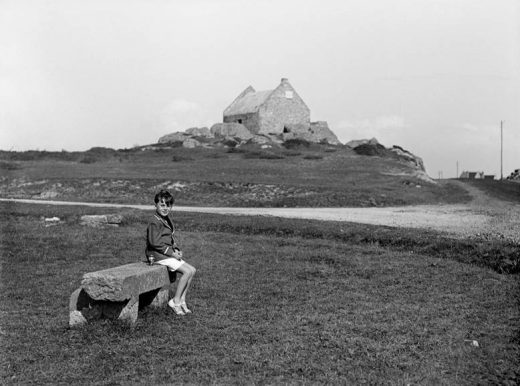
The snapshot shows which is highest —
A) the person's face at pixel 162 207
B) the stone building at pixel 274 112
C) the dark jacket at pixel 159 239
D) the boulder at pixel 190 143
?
the stone building at pixel 274 112

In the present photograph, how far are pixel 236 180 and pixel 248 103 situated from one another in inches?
1619

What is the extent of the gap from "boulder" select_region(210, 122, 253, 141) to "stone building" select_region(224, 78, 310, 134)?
7.50ft

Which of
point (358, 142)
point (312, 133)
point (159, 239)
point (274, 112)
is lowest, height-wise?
point (159, 239)

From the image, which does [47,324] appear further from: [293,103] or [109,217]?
[293,103]

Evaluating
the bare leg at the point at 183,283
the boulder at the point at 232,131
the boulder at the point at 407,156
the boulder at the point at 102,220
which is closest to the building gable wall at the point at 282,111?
the boulder at the point at 232,131

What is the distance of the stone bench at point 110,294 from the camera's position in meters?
9.02

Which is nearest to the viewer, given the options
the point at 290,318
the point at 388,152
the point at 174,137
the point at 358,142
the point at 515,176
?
the point at 290,318

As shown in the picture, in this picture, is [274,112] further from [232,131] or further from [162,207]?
[162,207]

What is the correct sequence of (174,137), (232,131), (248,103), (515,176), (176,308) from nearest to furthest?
(176,308)
(515,176)
(174,137)
(232,131)
(248,103)

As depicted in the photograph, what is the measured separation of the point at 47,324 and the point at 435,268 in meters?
9.20

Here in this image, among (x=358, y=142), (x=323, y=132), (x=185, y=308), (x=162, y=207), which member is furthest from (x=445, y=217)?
(x=323, y=132)

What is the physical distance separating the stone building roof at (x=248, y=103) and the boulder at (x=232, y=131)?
3.69 metres

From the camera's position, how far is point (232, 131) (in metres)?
70.9

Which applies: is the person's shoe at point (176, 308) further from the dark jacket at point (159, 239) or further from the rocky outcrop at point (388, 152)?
the rocky outcrop at point (388, 152)
